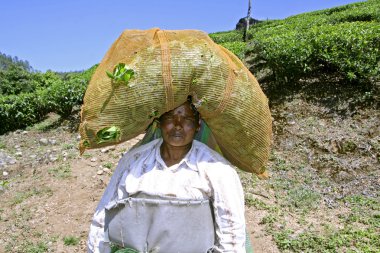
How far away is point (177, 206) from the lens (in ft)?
6.25

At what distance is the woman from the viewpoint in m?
1.92

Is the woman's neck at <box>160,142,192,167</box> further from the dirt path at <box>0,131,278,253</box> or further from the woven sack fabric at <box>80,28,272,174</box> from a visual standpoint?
the dirt path at <box>0,131,278,253</box>

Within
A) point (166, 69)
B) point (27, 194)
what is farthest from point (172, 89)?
point (27, 194)

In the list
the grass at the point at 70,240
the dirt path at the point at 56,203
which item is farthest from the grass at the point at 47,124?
the grass at the point at 70,240

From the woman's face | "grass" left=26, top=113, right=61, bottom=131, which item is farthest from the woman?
"grass" left=26, top=113, right=61, bottom=131

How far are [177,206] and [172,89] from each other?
545mm

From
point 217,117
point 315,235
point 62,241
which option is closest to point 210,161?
point 217,117

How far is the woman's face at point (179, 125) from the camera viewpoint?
2.08 m

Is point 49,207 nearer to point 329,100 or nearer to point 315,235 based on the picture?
point 315,235

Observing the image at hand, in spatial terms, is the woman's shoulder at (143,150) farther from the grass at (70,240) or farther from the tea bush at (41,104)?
the tea bush at (41,104)

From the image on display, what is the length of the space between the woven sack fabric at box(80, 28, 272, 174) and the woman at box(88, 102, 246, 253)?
Result: 0.16 metres

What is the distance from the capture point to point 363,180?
17.9 ft

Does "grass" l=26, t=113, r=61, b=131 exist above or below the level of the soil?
above

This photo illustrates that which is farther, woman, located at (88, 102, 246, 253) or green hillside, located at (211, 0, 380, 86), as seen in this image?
green hillside, located at (211, 0, 380, 86)
